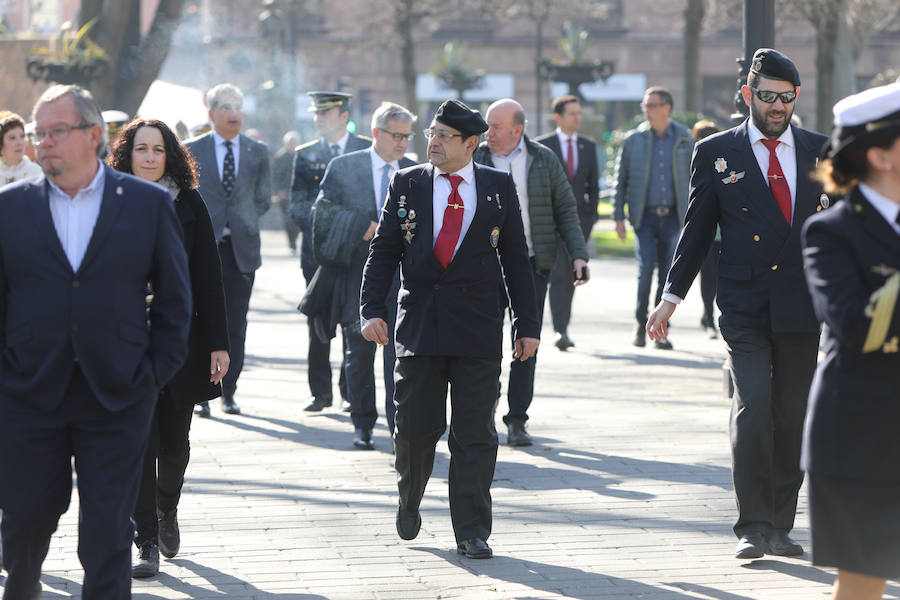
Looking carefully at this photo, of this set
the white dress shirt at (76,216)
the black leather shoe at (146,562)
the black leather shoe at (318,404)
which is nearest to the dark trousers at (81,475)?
the white dress shirt at (76,216)

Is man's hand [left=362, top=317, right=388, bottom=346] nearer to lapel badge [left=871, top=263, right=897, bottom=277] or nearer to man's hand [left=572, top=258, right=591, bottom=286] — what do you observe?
man's hand [left=572, top=258, right=591, bottom=286]

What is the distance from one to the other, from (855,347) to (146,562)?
321 cm

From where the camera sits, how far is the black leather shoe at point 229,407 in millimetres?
9984

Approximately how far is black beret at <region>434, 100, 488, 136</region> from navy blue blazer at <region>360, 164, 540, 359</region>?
196 millimetres

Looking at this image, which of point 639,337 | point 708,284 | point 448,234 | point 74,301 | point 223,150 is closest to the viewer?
point 74,301

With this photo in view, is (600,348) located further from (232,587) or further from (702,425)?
(232,587)

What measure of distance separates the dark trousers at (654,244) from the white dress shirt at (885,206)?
29.8 ft

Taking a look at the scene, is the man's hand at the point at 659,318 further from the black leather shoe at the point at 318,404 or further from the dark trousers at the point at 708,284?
the dark trousers at the point at 708,284

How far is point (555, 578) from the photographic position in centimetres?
580

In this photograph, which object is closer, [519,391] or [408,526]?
[408,526]

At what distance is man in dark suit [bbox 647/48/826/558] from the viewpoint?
608cm

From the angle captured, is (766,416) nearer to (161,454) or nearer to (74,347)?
(161,454)

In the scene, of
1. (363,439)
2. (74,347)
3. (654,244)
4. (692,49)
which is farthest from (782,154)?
(692,49)

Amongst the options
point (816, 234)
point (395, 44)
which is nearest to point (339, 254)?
point (816, 234)
